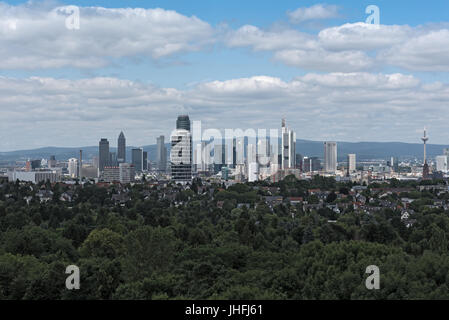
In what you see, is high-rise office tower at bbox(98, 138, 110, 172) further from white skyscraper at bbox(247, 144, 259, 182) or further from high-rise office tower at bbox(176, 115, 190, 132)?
white skyscraper at bbox(247, 144, 259, 182)

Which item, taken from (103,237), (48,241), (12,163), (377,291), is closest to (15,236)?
(48,241)

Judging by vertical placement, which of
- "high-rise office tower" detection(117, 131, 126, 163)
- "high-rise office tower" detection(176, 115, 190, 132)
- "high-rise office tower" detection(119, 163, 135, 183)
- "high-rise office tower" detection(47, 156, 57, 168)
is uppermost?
"high-rise office tower" detection(176, 115, 190, 132)

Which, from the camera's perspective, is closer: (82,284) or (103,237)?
(82,284)

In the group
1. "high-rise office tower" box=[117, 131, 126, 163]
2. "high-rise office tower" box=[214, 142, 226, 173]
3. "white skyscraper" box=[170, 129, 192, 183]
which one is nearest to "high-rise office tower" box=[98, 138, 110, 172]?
"high-rise office tower" box=[117, 131, 126, 163]

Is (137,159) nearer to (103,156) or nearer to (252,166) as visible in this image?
(103,156)

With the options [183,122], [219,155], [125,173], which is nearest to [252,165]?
[183,122]
